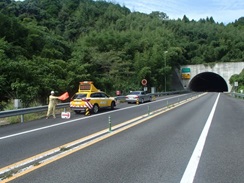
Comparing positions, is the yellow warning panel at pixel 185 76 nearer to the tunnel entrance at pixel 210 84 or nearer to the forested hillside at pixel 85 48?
the forested hillside at pixel 85 48

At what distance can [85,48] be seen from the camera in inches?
2048

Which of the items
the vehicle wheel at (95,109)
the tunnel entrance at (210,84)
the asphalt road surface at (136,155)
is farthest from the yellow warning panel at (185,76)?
the asphalt road surface at (136,155)

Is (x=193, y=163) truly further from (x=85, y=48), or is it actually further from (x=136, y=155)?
(x=85, y=48)

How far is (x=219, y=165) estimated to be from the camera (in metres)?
Answer: 6.79

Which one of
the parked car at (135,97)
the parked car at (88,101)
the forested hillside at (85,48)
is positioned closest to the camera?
the parked car at (88,101)

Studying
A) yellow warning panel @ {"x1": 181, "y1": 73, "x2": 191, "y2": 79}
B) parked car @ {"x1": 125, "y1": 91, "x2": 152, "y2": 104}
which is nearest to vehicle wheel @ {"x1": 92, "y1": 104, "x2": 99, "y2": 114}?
parked car @ {"x1": 125, "y1": 91, "x2": 152, "y2": 104}

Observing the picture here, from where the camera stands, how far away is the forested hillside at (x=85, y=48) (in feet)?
94.6

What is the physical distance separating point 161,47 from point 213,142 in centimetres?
6589

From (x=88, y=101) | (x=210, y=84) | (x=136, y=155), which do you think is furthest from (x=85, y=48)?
(x=210, y=84)

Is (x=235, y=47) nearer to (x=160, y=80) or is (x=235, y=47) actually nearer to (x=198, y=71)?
(x=198, y=71)

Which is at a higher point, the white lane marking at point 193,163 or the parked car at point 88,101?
Result: the parked car at point 88,101

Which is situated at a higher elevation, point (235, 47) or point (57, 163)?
point (235, 47)

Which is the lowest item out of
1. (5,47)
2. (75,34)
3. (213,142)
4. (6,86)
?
(213,142)

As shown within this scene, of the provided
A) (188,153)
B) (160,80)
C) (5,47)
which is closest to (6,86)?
(5,47)
